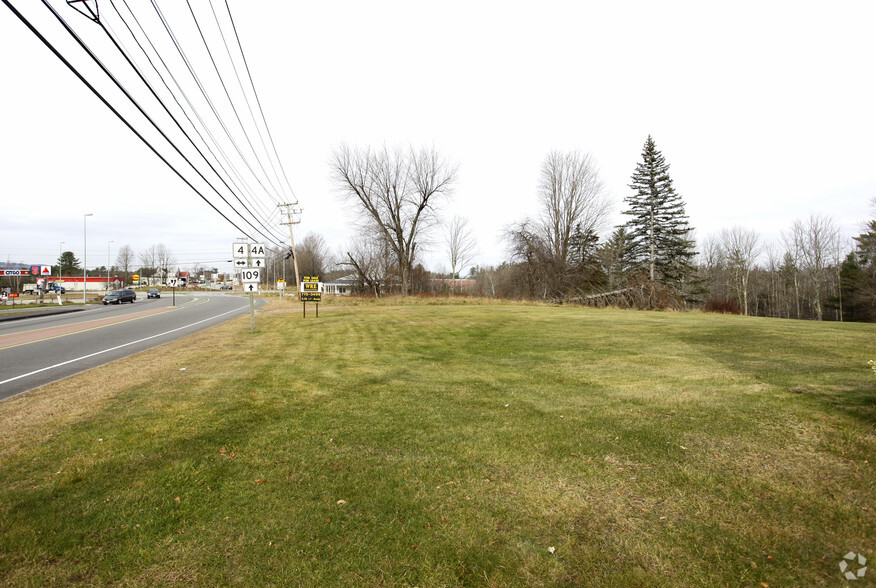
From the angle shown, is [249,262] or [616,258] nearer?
[249,262]

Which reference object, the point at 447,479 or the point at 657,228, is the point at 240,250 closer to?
the point at 447,479

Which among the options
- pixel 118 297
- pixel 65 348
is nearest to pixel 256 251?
pixel 65 348

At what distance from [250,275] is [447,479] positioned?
47.2 feet

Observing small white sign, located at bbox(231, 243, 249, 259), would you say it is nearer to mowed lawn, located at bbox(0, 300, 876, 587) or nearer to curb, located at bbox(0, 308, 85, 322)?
mowed lawn, located at bbox(0, 300, 876, 587)

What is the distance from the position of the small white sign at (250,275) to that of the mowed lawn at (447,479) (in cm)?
845

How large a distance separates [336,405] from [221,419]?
1.52 metres

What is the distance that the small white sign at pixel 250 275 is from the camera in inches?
611

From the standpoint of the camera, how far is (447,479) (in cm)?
365

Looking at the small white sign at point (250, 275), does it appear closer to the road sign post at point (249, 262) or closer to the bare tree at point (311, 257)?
the road sign post at point (249, 262)

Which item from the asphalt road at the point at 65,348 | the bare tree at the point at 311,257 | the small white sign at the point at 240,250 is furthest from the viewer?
the bare tree at the point at 311,257

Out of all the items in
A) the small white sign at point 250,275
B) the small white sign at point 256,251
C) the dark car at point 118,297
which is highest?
the small white sign at point 256,251

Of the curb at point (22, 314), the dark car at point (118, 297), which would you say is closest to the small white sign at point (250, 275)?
the curb at point (22, 314)

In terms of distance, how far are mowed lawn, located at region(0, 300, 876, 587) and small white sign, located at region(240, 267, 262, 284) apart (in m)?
8.45

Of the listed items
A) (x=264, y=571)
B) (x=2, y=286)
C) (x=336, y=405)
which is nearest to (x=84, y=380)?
(x=336, y=405)
